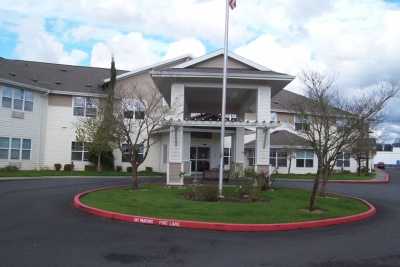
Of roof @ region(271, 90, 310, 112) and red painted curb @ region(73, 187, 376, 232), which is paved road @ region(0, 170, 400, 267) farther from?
roof @ region(271, 90, 310, 112)

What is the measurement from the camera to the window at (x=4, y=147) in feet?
103

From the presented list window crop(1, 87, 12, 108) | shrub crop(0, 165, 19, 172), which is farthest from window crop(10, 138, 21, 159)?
window crop(1, 87, 12, 108)

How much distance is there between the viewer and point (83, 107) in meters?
36.3

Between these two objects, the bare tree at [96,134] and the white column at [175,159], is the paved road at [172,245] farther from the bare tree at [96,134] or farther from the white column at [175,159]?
the bare tree at [96,134]

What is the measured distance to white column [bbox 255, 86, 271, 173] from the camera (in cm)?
2244

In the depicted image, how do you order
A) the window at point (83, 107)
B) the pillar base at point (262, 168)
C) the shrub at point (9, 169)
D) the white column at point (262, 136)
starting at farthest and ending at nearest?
the window at point (83, 107), the shrub at point (9, 169), the white column at point (262, 136), the pillar base at point (262, 168)

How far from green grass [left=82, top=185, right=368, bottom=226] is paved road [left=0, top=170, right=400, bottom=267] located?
3.88 ft

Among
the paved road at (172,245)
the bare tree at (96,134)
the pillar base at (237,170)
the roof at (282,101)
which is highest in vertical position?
the roof at (282,101)

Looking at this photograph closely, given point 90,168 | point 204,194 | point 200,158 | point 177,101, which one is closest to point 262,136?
point 177,101

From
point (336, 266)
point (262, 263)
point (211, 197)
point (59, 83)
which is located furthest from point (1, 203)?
point (59, 83)

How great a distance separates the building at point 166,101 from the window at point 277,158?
0.31 feet

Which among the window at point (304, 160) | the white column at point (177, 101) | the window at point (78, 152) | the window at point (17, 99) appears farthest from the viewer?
the window at point (304, 160)

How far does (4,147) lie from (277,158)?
23429mm

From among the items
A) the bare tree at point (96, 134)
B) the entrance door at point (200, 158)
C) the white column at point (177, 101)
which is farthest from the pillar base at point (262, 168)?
the entrance door at point (200, 158)
